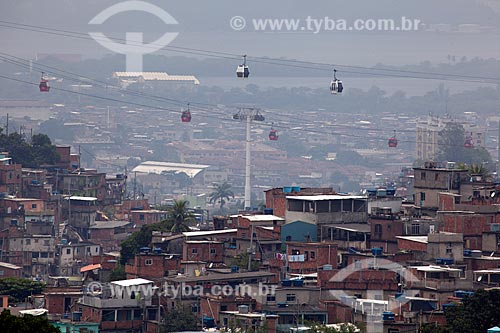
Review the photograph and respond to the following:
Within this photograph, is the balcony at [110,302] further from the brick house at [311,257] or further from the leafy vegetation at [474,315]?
the leafy vegetation at [474,315]

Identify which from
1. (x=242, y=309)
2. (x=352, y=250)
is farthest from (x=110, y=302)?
(x=352, y=250)

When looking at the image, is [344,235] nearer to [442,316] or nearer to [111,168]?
[442,316]

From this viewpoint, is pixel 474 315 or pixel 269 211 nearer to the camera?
pixel 474 315

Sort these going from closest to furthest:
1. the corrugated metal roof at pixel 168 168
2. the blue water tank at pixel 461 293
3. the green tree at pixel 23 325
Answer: the green tree at pixel 23 325
the blue water tank at pixel 461 293
the corrugated metal roof at pixel 168 168

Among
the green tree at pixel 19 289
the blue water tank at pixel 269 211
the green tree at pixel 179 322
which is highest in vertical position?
the blue water tank at pixel 269 211

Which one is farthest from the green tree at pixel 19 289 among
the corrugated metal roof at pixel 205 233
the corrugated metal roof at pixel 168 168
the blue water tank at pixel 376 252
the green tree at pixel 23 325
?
the corrugated metal roof at pixel 168 168

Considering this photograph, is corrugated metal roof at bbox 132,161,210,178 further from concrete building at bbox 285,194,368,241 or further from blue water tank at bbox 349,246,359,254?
blue water tank at bbox 349,246,359,254

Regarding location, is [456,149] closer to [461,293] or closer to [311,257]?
[311,257]
